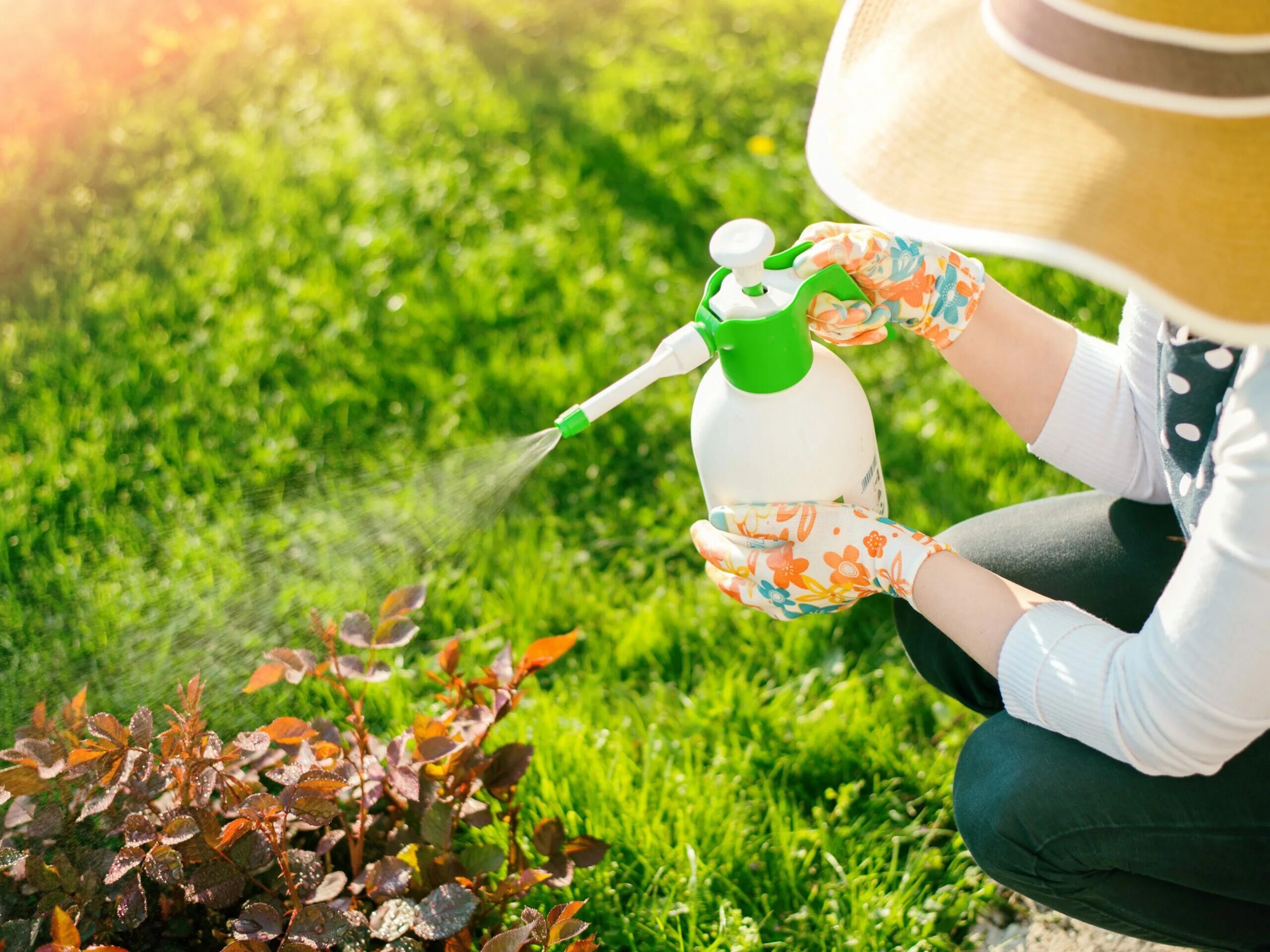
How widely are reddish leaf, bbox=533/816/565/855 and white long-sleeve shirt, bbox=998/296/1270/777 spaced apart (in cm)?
74

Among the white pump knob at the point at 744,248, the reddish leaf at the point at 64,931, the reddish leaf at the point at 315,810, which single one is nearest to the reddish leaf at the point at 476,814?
the reddish leaf at the point at 315,810

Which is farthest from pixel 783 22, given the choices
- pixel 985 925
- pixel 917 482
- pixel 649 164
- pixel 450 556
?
pixel 985 925

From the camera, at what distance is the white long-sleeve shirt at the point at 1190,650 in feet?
4.42

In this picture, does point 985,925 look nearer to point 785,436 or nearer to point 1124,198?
point 785,436

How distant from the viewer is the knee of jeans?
5.36 ft

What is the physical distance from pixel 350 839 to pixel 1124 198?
1.48 meters

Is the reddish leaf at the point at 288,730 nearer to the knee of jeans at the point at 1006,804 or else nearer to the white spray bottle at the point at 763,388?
the white spray bottle at the point at 763,388

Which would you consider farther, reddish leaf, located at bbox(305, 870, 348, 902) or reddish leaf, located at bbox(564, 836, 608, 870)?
reddish leaf, located at bbox(564, 836, 608, 870)

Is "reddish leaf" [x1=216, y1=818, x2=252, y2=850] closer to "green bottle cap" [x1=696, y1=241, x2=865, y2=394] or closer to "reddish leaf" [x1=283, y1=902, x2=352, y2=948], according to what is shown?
"reddish leaf" [x1=283, y1=902, x2=352, y2=948]

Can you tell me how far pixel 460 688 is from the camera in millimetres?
1931

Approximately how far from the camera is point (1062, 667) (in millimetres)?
1594

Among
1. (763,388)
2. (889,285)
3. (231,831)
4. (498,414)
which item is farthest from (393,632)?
(498,414)

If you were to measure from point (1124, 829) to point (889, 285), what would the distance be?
0.85 metres

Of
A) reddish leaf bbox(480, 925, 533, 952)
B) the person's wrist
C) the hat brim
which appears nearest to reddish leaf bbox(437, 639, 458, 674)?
reddish leaf bbox(480, 925, 533, 952)
